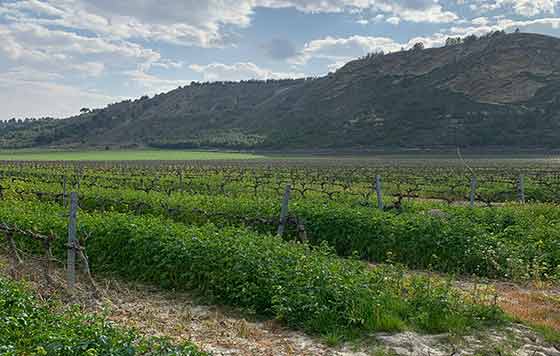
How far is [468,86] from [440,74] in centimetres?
1163

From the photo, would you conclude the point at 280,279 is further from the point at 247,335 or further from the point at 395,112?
the point at 395,112

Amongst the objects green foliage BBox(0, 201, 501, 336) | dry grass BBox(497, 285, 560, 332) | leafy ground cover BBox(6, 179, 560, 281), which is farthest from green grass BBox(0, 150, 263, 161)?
dry grass BBox(497, 285, 560, 332)

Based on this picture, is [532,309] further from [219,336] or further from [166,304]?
[166,304]

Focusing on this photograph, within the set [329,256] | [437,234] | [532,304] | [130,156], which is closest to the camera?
[532,304]

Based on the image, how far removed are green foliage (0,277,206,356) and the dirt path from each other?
845 mm

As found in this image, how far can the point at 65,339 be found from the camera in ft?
16.1

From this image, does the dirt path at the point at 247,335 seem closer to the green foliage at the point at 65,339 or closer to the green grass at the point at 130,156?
the green foliage at the point at 65,339

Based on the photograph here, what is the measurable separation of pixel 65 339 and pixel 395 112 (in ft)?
351

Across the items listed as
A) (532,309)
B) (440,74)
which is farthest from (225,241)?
(440,74)

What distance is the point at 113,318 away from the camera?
7.70 metres

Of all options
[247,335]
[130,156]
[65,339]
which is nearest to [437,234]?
[247,335]

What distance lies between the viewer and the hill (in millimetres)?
91938

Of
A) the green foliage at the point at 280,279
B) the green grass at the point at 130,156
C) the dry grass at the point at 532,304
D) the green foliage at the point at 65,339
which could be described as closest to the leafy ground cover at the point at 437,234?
the dry grass at the point at 532,304

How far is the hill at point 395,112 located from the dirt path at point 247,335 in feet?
282
